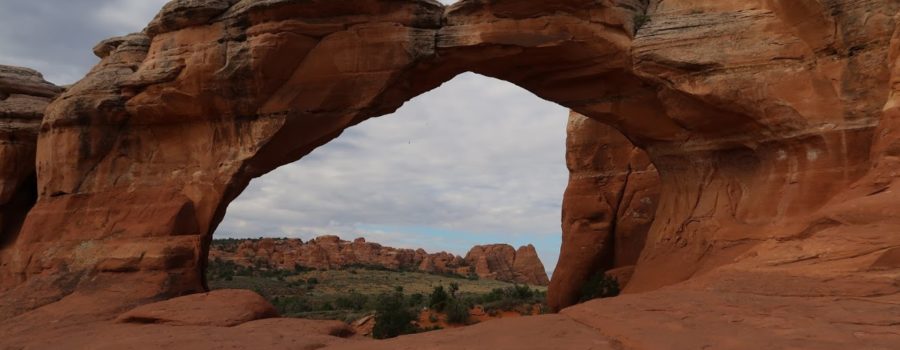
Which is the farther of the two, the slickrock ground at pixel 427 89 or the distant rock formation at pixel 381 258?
the distant rock formation at pixel 381 258

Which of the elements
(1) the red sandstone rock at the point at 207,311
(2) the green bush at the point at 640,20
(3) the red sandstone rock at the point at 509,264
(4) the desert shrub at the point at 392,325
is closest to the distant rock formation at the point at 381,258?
(3) the red sandstone rock at the point at 509,264

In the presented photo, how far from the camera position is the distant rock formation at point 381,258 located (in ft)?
195

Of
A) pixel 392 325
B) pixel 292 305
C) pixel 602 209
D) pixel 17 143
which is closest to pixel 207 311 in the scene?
pixel 17 143

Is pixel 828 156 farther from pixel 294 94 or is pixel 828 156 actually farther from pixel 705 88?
pixel 294 94

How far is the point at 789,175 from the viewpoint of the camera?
1098 cm

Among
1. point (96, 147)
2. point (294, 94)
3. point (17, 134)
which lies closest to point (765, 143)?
point (294, 94)

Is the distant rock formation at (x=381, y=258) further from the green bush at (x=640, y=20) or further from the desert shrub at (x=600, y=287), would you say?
the green bush at (x=640, y=20)

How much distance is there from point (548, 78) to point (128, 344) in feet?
31.8

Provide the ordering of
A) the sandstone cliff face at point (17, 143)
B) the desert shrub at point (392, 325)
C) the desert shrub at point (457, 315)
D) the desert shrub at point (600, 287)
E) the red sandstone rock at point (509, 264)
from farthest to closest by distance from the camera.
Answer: the red sandstone rock at point (509, 264) → the desert shrub at point (457, 315) → the desert shrub at point (392, 325) → the desert shrub at point (600, 287) → the sandstone cliff face at point (17, 143)

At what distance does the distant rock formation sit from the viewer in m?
59.4

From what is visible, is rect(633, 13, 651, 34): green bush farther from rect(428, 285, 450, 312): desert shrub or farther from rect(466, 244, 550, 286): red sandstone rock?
rect(466, 244, 550, 286): red sandstone rock

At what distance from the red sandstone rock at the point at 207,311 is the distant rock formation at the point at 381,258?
4583 cm

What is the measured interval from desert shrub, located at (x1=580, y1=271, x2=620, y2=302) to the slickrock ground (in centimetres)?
318

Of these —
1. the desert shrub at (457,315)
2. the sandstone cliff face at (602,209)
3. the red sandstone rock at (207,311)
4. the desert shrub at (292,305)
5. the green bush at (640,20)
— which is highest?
the green bush at (640,20)
